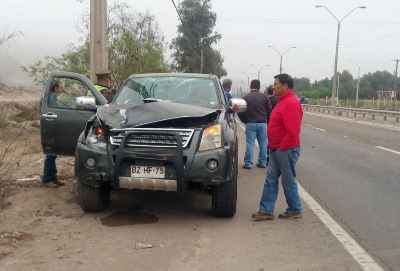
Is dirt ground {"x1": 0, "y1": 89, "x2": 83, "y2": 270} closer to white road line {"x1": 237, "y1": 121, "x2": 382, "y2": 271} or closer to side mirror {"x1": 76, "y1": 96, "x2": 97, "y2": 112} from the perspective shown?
side mirror {"x1": 76, "y1": 96, "x2": 97, "y2": 112}

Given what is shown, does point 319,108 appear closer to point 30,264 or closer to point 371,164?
point 371,164

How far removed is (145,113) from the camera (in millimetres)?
5629

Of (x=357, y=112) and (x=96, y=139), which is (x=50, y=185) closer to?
(x=96, y=139)

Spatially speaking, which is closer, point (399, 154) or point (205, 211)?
point (205, 211)

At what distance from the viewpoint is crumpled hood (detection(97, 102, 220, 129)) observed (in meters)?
5.42

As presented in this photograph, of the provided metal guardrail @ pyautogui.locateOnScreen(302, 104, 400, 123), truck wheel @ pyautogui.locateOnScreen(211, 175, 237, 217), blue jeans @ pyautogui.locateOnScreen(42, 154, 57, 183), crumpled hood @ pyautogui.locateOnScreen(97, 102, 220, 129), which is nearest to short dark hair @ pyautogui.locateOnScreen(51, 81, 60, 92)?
blue jeans @ pyautogui.locateOnScreen(42, 154, 57, 183)

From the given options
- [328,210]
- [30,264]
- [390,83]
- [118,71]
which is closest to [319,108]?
[118,71]

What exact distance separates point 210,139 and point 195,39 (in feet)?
184

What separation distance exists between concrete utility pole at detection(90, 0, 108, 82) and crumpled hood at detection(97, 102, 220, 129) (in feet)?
14.9

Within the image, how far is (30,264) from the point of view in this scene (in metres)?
4.16

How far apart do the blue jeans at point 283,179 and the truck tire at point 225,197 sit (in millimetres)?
440

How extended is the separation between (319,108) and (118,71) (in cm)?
3241

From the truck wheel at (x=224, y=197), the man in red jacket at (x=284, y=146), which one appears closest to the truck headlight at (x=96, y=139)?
the truck wheel at (x=224, y=197)

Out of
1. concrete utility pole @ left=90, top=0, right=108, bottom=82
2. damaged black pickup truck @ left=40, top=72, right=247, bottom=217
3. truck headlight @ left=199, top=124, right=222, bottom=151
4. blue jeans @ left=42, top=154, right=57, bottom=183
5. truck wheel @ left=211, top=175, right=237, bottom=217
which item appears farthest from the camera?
concrete utility pole @ left=90, top=0, right=108, bottom=82
